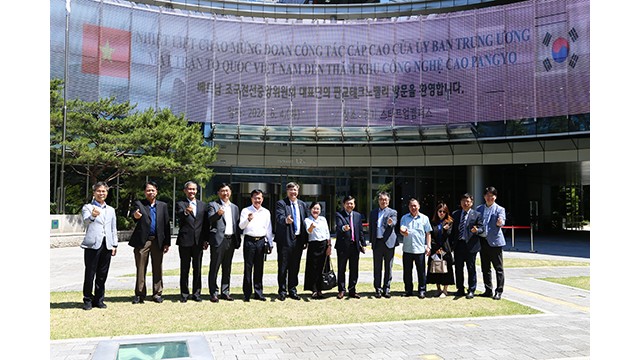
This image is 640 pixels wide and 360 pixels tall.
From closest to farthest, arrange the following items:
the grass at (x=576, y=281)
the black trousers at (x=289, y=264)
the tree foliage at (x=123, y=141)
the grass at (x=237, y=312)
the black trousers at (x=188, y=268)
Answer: the grass at (x=237, y=312) < the black trousers at (x=188, y=268) < the black trousers at (x=289, y=264) < the grass at (x=576, y=281) < the tree foliage at (x=123, y=141)

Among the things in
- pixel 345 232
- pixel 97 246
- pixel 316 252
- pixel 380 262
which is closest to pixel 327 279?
pixel 316 252

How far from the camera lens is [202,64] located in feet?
92.5

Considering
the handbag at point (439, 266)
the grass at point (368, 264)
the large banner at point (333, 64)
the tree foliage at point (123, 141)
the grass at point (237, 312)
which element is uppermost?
the large banner at point (333, 64)

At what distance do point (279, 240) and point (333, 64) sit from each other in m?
21.8

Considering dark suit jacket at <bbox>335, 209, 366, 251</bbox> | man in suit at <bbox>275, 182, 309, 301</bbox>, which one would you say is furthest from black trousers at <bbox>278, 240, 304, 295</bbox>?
dark suit jacket at <bbox>335, 209, 366, 251</bbox>

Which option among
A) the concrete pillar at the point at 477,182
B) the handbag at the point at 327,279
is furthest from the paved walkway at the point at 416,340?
the concrete pillar at the point at 477,182

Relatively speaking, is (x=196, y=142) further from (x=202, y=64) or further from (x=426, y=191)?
(x=426, y=191)

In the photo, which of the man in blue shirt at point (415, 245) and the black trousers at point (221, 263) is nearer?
the black trousers at point (221, 263)

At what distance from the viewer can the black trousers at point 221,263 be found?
8586 millimetres

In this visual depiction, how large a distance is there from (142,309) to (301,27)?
80.2ft

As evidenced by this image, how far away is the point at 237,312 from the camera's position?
7.63 metres

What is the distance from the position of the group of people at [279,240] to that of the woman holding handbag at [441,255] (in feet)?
0.06

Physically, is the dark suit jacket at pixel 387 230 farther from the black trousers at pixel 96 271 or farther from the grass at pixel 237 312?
the black trousers at pixel 96 271

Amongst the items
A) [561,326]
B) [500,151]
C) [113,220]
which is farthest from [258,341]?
[500,151]
